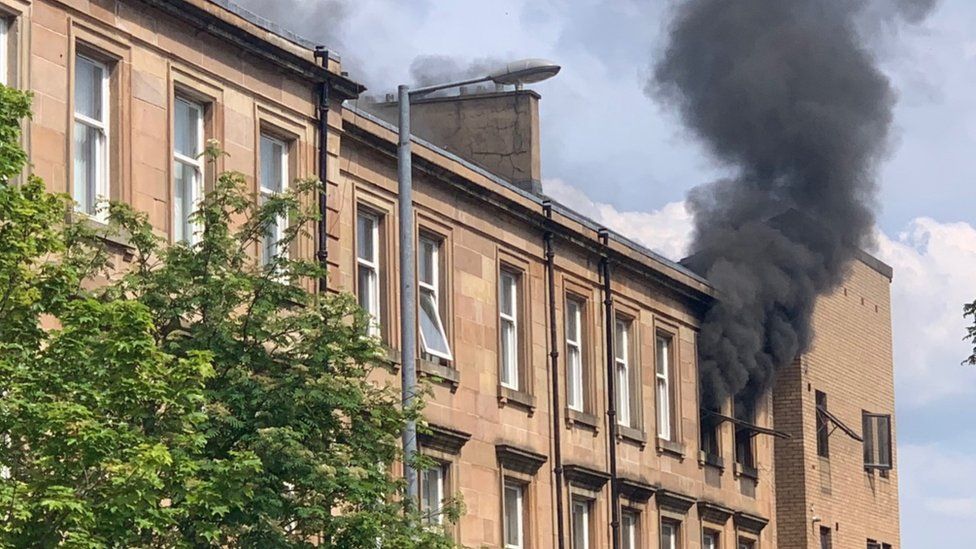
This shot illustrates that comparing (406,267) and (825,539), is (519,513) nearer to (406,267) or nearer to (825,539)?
(406,267)

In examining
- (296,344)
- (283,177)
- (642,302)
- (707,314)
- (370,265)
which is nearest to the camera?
(296,344)

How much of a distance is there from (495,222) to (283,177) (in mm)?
8269

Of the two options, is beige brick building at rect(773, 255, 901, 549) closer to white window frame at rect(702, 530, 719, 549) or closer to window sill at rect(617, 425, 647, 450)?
white window frame at rect(702, 530, 719, 549)

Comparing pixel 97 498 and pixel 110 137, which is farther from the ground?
pixel 110 137

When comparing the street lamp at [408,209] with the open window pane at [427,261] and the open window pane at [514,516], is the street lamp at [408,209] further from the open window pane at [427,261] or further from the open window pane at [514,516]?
the open window pane at [514,516]

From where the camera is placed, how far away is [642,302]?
4622 centimetres

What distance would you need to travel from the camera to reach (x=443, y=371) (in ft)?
121

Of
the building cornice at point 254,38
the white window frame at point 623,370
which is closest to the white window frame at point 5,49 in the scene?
the building cornice at point 254,38

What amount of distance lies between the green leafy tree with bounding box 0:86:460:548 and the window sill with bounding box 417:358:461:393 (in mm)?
8986

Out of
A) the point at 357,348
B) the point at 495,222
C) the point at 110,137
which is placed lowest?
the point at 357,348

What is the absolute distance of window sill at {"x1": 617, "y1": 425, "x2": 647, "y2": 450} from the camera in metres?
44.2

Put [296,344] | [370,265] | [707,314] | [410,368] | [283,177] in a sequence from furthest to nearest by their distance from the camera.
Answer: [707,314]
[370,265]
[283,177]
[410,368]
[296,344]

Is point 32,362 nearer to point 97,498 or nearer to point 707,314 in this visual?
point 97,498

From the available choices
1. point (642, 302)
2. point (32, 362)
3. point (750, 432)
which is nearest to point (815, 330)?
point (750, 432)
